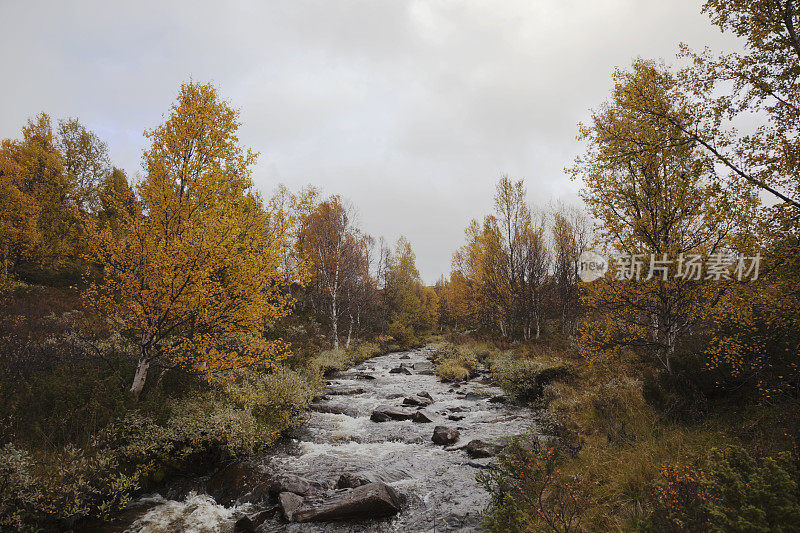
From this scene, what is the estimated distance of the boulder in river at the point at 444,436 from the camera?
9.67 meters

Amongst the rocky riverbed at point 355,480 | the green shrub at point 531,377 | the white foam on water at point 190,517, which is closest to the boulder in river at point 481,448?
the rocky riverbed at point 355,480

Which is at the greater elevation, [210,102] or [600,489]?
[210,102]

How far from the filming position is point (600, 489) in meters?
5.13

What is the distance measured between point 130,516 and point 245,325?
3861 millimetres

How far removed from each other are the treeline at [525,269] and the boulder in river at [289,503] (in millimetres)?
20227

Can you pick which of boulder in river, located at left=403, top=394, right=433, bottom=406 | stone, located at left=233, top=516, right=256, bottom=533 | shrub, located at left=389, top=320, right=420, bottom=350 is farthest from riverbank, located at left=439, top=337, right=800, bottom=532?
shrub, located at left=389, top=320, right=420, bottom=350

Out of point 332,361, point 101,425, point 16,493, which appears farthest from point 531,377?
point 16,493

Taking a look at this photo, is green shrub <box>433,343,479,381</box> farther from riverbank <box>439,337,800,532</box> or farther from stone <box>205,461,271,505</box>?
stone <box>205,461,271,505</box>

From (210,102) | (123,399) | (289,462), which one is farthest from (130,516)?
(210,102)

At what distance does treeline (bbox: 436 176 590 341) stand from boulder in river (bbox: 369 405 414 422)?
1408cm

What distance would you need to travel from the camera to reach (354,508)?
6.14m

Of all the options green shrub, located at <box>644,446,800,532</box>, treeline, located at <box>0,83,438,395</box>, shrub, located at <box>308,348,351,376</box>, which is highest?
treeline, located at <box>0,83,438,395</box>

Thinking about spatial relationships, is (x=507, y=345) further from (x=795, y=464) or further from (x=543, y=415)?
(x=795, y=464)

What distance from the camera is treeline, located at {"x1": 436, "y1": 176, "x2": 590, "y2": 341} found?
2431cm
